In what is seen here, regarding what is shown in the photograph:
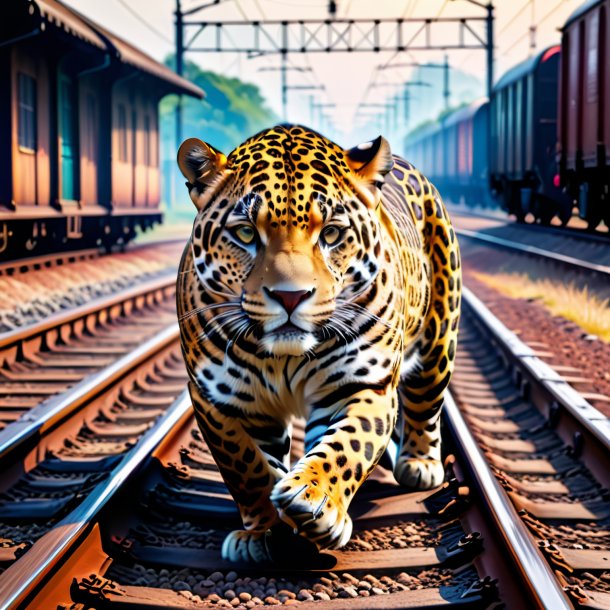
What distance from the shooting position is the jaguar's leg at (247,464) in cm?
376

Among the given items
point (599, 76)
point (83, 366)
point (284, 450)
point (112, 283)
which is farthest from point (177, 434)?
point (599, 76)

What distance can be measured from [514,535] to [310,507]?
3.26ft

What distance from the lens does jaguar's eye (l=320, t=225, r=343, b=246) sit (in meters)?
3.39

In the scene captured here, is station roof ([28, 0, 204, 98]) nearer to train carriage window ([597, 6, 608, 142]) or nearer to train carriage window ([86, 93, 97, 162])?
train carriage window ([86, 93, 97, 162])

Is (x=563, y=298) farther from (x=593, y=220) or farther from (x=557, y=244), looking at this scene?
(x=557, y=244)

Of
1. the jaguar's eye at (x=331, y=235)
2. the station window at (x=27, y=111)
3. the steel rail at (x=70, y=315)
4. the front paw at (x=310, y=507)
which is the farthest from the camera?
the station window at (x=27, y=111)

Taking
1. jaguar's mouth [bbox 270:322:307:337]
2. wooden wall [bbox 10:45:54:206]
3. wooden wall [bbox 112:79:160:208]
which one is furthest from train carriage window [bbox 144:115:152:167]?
jaguar's mouth [bbox 270:322:307:337]

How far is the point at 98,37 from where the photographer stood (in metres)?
16.6

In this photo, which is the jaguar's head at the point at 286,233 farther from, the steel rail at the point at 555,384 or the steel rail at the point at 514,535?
the steel rail at the point at 555,384

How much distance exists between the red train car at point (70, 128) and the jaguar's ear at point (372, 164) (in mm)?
10075

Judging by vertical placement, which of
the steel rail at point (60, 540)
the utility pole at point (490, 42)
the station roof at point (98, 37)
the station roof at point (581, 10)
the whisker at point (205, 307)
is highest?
the utility pole at point (490, 42)

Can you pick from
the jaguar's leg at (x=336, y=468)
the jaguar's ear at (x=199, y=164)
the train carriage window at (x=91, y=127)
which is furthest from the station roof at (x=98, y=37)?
the jaguar's leg at (x=336, y=468)

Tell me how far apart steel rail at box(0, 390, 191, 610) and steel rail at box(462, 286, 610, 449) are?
2128 millimetres

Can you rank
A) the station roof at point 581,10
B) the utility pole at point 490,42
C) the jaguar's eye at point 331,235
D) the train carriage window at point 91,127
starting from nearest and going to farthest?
1. the jaguar's eye at point 331,235
2. the station roof at point 581,10
3. the train carriage window at point 91,127
4. the utility pole at point 490,42
